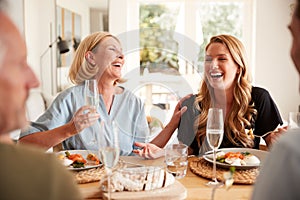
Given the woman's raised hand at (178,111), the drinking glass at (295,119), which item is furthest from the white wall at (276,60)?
the drinking glass at (295,119)

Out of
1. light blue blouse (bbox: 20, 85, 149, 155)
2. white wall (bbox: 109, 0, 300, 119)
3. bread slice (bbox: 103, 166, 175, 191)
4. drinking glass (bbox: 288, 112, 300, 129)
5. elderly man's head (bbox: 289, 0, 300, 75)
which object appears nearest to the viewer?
elderly man's head (bbox: 289, 0, 300, 75)

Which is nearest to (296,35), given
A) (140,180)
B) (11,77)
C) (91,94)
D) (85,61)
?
(11,77)

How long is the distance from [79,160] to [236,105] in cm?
92

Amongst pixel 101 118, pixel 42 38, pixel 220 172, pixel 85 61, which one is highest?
pixel 42 38

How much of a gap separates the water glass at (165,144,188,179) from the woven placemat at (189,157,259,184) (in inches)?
2.9

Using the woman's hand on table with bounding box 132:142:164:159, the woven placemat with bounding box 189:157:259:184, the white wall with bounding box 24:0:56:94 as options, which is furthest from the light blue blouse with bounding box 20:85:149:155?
the white wall with bounding box 24:0:56:94

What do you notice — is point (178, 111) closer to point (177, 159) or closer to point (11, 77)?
point (177, 159)

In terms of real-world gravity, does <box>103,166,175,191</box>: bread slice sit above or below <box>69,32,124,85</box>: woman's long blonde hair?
below

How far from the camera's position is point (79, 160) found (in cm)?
165

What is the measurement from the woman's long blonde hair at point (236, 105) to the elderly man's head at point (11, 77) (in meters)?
1.49

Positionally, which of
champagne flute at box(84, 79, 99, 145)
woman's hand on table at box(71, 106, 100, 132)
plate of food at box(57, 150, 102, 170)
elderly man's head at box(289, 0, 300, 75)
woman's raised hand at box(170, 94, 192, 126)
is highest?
elderly man's head at box(289, 0, 300, 75)

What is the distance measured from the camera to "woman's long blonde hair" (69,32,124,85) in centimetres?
209

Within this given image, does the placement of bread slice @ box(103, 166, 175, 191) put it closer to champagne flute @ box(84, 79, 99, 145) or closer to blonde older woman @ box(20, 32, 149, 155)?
champagne flute @ box(84, 79, 99, 145)

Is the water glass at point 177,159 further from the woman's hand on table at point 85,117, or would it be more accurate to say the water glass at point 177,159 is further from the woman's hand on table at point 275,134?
the woman's hand on table at point 275,134
